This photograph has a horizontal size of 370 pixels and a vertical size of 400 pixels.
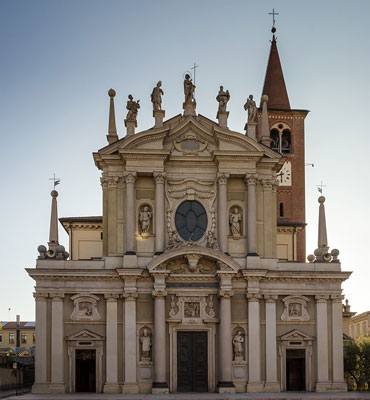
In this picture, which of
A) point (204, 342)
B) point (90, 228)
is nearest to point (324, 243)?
point (204, 342)

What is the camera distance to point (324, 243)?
35250 mm

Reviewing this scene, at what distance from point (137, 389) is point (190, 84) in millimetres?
14403

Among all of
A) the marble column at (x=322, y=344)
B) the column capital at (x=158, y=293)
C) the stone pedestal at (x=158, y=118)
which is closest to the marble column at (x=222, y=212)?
the column capital at (x=158, y=293)

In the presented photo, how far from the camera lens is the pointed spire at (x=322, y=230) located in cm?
3525

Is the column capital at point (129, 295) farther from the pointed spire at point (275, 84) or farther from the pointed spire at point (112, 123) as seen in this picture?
the pointed spire at point (275, 84)

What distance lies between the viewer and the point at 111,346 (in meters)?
32.8

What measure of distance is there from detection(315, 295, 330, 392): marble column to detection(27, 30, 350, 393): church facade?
5 cm

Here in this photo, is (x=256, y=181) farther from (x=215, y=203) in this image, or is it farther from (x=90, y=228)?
(x=90, y=228)

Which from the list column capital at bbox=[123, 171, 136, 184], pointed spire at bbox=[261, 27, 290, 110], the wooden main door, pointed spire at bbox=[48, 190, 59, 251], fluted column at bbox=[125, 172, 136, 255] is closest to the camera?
the wooden main door

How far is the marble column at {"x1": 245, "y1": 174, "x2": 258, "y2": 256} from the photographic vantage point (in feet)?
111

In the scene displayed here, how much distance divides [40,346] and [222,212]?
1000 cm

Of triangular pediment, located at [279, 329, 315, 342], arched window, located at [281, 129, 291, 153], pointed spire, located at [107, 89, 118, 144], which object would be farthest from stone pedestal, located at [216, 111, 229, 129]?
arched window, located at [281, 129, 291, 153]

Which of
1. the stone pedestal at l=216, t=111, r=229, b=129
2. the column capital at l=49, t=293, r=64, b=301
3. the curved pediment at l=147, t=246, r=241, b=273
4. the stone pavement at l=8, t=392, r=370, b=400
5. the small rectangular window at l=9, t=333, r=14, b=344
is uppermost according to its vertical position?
the stone pedestal at l=216, t=111, r=229, b=129

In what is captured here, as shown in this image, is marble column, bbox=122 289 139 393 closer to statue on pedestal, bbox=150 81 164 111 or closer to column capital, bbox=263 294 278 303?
column capital, bbox=263 294 278 303
